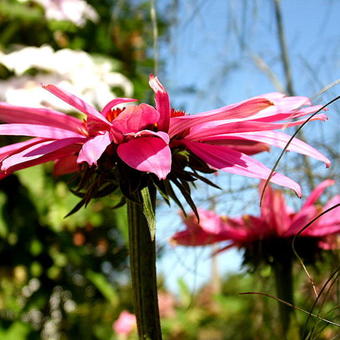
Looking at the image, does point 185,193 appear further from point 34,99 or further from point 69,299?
point 69,299

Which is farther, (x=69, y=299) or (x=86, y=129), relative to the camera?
(x=69, y=299)

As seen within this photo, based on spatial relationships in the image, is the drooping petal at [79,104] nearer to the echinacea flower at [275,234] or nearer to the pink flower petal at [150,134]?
the pink flower petal at [150,134]

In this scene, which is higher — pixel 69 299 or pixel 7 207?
pixel 7 207

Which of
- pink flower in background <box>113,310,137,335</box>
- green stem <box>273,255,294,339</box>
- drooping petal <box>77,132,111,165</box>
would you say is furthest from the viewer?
pink flower in background <box>113,310,137,335</box>

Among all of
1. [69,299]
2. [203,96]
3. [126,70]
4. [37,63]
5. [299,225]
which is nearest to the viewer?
[299,225]

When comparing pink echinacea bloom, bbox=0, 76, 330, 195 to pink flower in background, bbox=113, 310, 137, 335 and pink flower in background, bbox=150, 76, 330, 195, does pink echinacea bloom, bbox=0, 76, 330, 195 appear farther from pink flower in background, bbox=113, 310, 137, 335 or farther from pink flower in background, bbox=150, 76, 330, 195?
pink flower in background, bbox=113, 310, 137, 335

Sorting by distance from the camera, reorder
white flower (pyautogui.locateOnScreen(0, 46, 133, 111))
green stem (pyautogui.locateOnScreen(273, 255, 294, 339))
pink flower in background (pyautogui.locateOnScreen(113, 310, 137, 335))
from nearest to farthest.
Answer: green stem (pyautogui.locateOnScreen(273, 255, 294, 339)), white flower (pyautogui.locateOnScreen(0, 46, 133, 111)), pink flower in background (pyautogui.locateOnScreen(113, 310, 137, 335))

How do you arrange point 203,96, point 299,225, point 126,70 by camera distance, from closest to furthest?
point 299,225, point 203,96, point 126,70

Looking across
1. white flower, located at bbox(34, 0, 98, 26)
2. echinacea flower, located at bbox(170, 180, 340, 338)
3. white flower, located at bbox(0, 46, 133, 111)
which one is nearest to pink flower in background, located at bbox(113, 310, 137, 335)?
white flower, located at bbox(0, 46, 133, 111)

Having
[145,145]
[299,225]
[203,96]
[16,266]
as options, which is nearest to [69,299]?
[16,266]

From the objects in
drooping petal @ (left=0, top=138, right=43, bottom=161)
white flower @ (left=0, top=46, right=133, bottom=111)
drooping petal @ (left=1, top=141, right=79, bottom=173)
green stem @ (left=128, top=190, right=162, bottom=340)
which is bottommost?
green stem @ (left=128, top=190, right=162, bottom=340)
